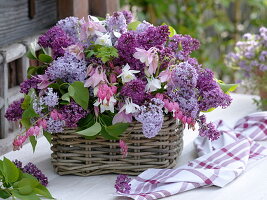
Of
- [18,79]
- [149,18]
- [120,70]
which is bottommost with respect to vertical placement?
[149,18]

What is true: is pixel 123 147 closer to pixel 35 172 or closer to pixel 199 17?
pixel 35 172

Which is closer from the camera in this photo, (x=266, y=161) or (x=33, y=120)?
(x=33, y=120)

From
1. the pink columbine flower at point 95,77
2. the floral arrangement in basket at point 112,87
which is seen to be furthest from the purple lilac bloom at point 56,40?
the pink columbine flower at point 95,77

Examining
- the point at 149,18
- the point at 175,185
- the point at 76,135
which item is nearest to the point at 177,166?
the point at 175,185

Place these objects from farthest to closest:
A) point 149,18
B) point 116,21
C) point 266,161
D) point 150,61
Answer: point 149,18 → point 266,161 → point 116,21 → point 150,61

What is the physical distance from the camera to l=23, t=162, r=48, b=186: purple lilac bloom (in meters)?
1.65

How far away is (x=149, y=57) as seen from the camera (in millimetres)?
1608

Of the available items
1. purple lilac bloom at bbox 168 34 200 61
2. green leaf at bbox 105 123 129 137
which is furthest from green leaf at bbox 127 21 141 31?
green leaf at bbox 105 123 129 137

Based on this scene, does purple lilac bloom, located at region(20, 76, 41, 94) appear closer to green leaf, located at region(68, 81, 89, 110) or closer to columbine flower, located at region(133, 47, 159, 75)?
green leaf, located at region(68, 81, 89, 110)

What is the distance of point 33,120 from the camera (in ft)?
5.38

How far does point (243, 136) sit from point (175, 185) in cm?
46

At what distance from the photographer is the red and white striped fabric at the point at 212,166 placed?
1.64 meters

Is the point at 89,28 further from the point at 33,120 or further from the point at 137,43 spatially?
the point at 33,120

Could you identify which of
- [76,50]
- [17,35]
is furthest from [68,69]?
[17,35]
